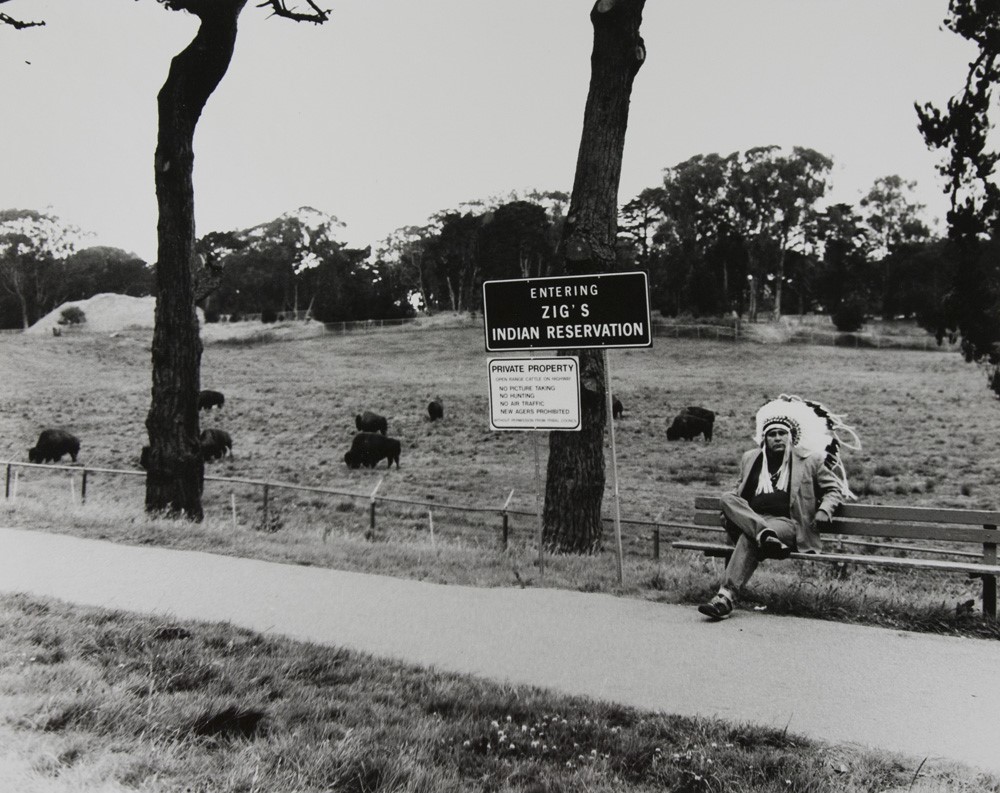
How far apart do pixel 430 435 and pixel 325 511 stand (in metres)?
6.06

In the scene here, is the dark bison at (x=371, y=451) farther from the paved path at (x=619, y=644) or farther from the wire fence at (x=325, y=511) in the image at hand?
the paved path at (x=619, y=644)

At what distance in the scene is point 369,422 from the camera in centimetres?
2314

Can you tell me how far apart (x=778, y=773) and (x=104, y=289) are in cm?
1413

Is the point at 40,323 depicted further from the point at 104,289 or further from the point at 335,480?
the point at 335,480

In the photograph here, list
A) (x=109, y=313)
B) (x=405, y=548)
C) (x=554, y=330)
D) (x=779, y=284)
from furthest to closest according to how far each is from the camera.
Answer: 1. (x=779, y=284)
2. (x=109, y=313)
3. (x=405, y=548)
4. (x=554, y=330)

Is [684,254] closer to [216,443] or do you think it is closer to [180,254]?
[216,443]

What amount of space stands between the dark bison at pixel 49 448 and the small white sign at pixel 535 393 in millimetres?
13671

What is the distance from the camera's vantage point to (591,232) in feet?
32.2

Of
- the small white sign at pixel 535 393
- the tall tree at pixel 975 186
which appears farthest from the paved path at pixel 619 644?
the tall tree at pixel 975 186

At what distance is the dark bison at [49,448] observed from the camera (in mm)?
18188

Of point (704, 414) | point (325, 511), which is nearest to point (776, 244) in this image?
point (704, 414)

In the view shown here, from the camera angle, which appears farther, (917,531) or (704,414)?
(704,414)

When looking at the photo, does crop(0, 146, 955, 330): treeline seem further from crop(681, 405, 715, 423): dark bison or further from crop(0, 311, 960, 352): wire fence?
crop(681, 405, 715, 423): dark bison

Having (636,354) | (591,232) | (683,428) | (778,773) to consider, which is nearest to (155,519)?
(591,232)
